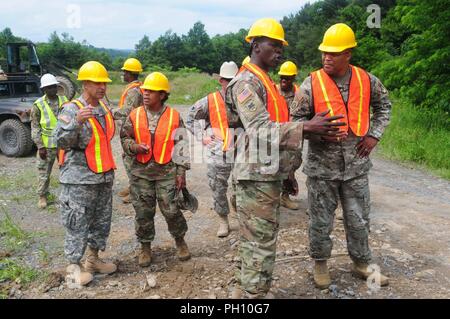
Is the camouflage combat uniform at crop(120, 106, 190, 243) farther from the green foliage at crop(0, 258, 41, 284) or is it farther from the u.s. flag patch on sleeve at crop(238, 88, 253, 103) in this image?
the u.s. flag patch on sleeve at crop(238, 88, 253, 103)

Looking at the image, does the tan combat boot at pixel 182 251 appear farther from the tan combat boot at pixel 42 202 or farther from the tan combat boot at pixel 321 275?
the tan combat boot at pixel 42 202

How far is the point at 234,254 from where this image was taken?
14.9ft

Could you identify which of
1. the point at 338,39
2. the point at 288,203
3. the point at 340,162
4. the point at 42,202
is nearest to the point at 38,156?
the point at 42,202

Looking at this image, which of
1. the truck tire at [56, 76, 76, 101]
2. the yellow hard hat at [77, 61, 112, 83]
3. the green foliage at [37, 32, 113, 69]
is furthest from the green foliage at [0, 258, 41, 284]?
the green foliage at [37, 32, 113, 69]

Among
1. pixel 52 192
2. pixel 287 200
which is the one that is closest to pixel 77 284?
pixel 287 200

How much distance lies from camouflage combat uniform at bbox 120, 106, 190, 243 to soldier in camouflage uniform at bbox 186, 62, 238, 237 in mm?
816

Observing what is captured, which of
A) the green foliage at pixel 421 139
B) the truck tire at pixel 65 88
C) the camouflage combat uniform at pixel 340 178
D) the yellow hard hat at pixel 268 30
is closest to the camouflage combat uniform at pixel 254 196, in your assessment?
the yellow hard hat at pixel 268 30

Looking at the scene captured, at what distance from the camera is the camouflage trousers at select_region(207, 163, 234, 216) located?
16.5 ft

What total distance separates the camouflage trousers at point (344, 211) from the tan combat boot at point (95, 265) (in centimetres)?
190

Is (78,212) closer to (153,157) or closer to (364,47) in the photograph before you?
(153,157)

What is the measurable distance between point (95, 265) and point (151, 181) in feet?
3.12

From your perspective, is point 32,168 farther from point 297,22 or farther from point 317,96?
point 297,22

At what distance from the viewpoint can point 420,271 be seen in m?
4.05
